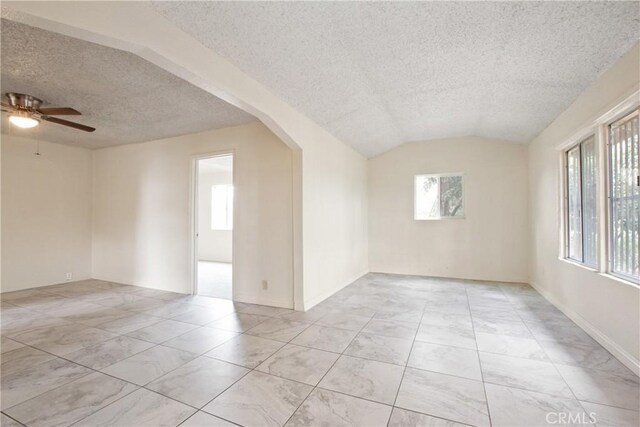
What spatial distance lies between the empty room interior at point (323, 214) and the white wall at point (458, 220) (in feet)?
0.14

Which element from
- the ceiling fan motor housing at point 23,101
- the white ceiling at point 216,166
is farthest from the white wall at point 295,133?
the white ceiling at point 216,166

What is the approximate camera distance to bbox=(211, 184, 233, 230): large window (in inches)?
329

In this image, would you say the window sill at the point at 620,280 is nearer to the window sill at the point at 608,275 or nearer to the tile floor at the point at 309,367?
the window sill at the point at 608,275

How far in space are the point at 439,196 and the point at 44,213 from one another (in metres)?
7.51

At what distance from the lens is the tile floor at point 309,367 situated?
1696mm

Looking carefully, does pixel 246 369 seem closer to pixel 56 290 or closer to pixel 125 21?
pixel 125 21

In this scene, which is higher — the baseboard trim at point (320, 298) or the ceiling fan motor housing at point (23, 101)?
the ceiling fan motor housing at point (23, 101)

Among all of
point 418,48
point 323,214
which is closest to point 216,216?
point 323,214

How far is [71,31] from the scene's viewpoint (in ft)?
5.16

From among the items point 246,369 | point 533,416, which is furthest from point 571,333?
point 246,369

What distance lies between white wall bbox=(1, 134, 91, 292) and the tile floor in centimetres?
155

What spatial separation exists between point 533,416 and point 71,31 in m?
3.49

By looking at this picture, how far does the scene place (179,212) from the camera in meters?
4.60

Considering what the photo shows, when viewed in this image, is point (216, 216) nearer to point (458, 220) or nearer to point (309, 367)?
point (458, 220)
